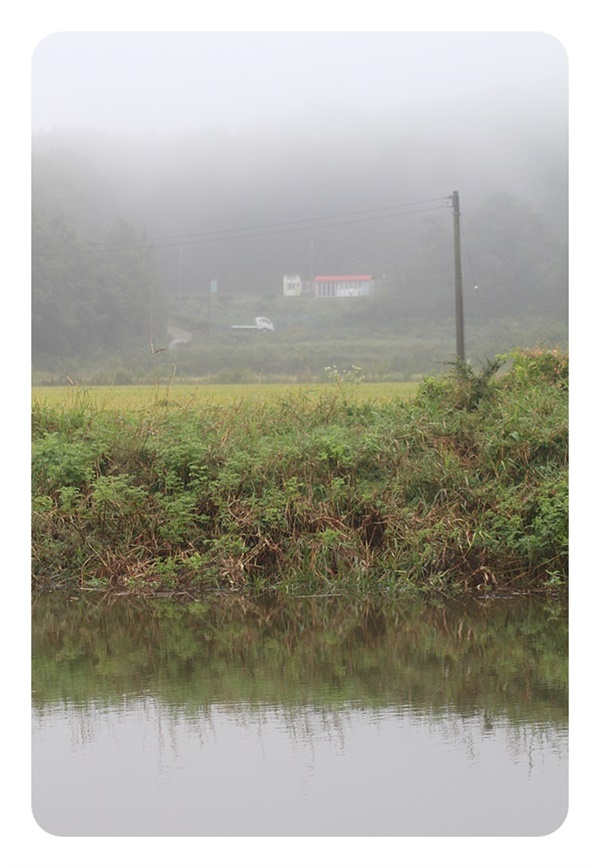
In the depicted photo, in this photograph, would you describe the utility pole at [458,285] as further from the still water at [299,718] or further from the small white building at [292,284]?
the still water at [299,718]

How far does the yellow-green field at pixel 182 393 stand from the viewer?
7.25 meters

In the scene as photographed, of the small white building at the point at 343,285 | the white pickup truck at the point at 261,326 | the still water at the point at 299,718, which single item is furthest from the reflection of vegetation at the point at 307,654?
the small white building at the point at 343,285

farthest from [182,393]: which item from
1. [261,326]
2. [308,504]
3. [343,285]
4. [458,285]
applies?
[458,285]

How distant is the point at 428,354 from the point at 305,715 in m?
4.71

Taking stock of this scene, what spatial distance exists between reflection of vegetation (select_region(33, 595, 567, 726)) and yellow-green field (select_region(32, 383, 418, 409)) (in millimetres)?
1848

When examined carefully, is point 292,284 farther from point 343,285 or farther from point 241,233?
point 241,233

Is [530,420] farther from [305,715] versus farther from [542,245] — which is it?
[305,715]

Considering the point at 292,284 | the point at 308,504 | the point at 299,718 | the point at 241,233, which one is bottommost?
the point at 299,718

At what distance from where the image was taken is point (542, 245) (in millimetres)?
7195

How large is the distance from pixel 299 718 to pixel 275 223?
4409mm

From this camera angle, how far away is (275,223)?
7449mm

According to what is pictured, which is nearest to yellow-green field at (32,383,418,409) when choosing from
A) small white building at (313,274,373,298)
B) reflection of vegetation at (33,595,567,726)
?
small white building at (313,274,373,298)

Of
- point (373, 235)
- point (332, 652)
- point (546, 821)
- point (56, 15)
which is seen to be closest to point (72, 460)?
point (332, 652)

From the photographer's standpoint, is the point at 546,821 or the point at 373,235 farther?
the point at 373,235
